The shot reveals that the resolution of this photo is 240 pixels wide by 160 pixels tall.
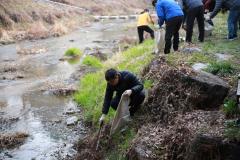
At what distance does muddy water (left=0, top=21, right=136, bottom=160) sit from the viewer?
906 centimetres

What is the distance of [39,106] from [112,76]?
5456mm

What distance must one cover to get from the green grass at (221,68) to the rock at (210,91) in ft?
2.25

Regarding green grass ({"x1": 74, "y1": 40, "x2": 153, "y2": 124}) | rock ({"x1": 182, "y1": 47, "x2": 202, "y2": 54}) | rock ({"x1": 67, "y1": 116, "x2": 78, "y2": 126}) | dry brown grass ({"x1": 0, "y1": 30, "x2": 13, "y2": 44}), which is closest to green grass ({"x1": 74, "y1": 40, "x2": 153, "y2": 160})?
green grass ({"x1": 74, "y1": 40, "x2": 153, "y2": 124})

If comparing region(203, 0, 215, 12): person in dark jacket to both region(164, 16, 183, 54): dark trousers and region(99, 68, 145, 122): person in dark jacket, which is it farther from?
region(99, 68, 145, 122): person in dark jacket

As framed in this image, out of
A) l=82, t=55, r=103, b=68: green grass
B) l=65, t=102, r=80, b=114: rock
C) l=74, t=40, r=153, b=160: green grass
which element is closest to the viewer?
l=74, t=40, r=153, b=160: green grass

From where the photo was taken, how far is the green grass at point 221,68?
8055mm

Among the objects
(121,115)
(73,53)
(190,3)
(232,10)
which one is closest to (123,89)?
(121,115)

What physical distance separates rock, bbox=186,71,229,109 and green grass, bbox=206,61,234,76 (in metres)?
0.69

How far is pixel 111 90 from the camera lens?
303 inches

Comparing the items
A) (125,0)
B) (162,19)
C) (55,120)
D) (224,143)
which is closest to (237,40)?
(162,19)

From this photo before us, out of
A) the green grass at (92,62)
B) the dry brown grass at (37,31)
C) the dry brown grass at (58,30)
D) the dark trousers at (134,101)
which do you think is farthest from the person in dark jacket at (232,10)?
the dry brown grass at (58,30)

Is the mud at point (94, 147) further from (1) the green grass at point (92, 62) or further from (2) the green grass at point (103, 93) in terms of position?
(1) the green grass at point (92, 62)

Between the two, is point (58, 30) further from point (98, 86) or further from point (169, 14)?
point (169, 14)

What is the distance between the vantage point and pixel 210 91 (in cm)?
715
